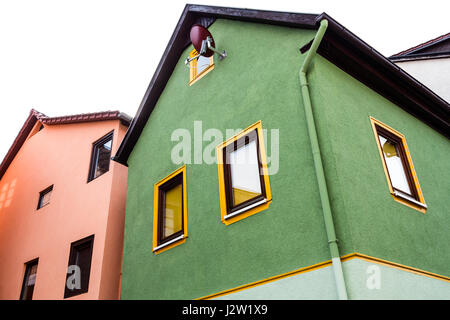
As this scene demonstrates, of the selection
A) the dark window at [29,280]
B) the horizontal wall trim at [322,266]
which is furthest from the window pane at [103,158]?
the horizontal wall trim at [322,266]

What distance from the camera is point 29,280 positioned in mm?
13180

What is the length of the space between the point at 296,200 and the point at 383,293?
1.79 metres

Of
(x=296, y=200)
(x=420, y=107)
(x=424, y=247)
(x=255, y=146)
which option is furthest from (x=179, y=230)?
(x=420, y=107)

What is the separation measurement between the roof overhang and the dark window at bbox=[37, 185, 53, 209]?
4453mm

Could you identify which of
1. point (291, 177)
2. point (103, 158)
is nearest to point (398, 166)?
point (291, 177)

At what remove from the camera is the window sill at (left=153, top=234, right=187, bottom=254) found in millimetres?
8359

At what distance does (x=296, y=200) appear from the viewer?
20.8 feet

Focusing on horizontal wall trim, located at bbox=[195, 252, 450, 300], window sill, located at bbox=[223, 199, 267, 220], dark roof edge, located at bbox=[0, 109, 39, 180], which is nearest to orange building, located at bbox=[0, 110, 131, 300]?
dark roof edge, located at bbox=[0, 109, 39, 180]

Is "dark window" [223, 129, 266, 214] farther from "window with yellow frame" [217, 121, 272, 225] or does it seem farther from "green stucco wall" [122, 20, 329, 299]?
"green stucco wall" [122, 20, 329, 299]

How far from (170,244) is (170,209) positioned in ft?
3.35

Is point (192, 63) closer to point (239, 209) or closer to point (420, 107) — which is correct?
point (239, 209)
